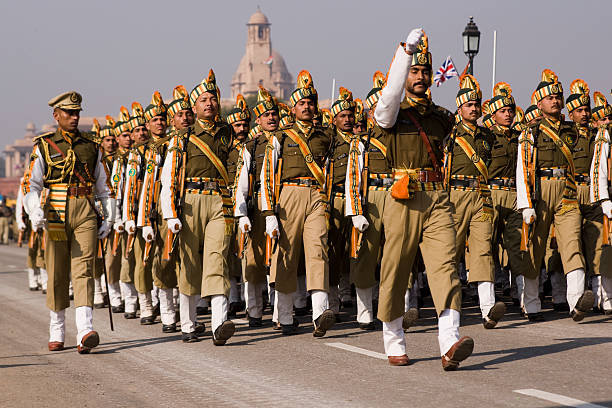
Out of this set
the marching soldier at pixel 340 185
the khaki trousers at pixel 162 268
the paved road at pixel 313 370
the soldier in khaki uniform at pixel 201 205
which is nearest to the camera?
the paved road at pixel 313 370

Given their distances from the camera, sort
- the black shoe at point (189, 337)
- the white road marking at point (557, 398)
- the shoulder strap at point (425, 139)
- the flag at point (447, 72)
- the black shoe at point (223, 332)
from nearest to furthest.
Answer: the white road marking at point (557, 398) → the shoulder strap at point (425, 139) → the black shoe at point (223, 332) → the black shoe at point (189, 337) → the flag at point (447, 72)

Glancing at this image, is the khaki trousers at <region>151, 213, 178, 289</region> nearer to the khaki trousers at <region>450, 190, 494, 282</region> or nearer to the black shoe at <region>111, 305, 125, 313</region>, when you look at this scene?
the black shoe at <region>111, 305, 125, 313</region>

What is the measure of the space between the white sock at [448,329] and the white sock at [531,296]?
12.1 feet

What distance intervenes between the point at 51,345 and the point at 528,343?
456cm

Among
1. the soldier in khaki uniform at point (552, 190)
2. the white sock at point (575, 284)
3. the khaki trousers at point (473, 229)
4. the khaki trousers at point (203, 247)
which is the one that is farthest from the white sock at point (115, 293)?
the white sock at point (575, 284)

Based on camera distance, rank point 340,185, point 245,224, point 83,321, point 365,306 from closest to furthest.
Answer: point 83,321
point 245,224
point 365,306
point 340,185

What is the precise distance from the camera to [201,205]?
32.7 feet

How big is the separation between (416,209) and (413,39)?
148 cm

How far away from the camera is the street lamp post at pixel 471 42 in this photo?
2042 cm

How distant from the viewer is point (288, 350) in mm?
9258

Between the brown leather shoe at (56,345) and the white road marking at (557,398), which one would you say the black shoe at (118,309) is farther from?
the white road marking at (557,398)

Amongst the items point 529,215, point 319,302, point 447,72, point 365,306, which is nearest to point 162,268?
point 319,302

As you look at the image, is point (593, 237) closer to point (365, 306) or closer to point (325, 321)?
point (365, 306)

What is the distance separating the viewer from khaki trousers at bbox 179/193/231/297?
31.9ft
